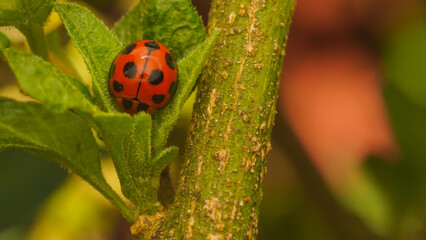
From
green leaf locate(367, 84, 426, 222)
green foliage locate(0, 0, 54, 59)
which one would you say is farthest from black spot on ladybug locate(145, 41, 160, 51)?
green leaf locate(367, 84, 426, 222)

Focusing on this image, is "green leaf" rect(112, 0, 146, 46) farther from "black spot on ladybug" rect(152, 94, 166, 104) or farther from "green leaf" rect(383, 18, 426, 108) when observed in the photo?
"green leaf" rect(383, 18, 426, 108)

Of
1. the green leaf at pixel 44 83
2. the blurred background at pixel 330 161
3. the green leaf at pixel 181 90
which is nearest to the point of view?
the green leaf at pixel 44 83

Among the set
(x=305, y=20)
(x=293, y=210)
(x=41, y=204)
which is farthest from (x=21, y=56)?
(x=305, y=20)

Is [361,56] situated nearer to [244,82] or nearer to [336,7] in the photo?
[336,7]

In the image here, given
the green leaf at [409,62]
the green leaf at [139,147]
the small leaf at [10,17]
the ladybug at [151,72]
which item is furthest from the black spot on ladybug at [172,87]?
the green leaf at [409,62]

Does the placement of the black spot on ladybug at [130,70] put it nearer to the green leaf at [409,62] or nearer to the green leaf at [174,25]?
the green leaf at [174,25]

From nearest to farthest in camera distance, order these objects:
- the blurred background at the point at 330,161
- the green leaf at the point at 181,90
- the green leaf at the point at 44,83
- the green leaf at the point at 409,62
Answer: the green leaf at the point at 44,83
the green leaf at the point at 181,90
the blurred background at the point at 330,161
the green leaf at the point at 409,62

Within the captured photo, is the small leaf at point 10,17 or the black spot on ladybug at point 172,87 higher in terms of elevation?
the small leaf at point 10,17
